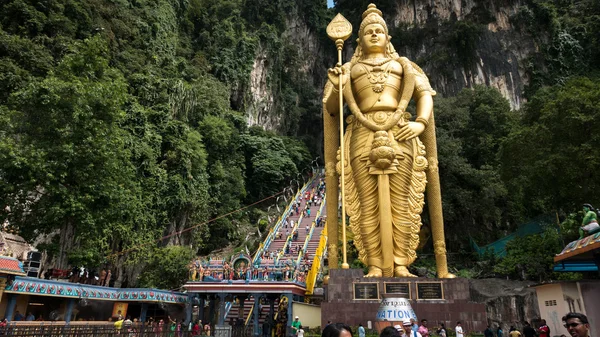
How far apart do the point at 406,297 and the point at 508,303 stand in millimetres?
4200

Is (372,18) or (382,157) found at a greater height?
(372,18)

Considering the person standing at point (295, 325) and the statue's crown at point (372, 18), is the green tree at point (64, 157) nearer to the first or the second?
the person standing at point (295, 325)

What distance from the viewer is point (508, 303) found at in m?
9.25

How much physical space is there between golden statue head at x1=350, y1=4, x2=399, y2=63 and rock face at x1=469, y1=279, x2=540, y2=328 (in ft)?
19.5

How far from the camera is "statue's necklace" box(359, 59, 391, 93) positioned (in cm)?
746

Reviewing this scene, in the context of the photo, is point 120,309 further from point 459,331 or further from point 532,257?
point 532,257

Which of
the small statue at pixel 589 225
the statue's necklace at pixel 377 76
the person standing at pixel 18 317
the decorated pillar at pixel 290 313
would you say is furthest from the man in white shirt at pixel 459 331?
the person standing at pixel 18 317

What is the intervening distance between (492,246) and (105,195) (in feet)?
38.4

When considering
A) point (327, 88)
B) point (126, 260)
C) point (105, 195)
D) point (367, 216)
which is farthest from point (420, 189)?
point (126, 260)

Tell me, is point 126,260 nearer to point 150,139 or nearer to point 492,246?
point 150,139

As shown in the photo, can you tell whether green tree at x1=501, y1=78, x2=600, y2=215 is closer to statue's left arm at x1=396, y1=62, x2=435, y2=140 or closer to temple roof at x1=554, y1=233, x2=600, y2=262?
statue's left arm at x1=396, y1=62, x2=435, y2=140

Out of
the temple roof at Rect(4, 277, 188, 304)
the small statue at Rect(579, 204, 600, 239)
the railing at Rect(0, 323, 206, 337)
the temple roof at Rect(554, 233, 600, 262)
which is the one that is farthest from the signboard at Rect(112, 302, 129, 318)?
the small statue at Rect(579, 204, 600, 239)

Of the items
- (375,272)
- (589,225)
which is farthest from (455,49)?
(589,225)

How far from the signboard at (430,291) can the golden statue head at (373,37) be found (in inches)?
167
